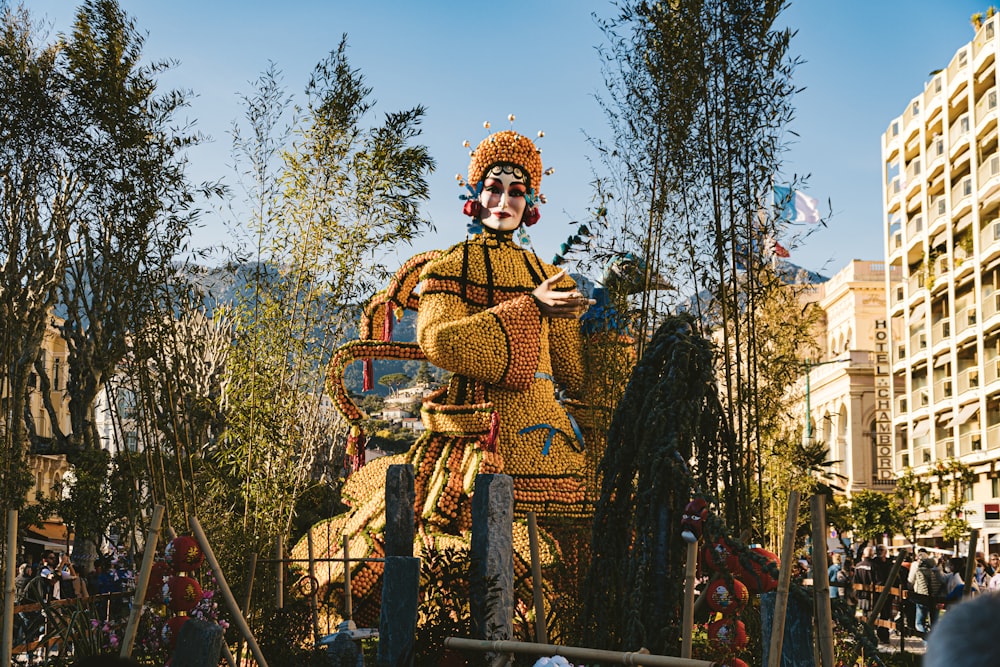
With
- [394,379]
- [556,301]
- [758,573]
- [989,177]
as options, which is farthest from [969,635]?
[394,379]

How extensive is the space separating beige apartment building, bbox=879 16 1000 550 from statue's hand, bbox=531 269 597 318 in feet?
62.3

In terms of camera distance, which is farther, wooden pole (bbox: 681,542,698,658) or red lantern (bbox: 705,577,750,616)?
red lantern (bbox: 705,577,750,616)

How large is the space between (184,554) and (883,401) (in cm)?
3733

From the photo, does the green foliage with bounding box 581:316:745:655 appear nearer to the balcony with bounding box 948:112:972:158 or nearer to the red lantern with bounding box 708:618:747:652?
the red lantern with bounding box 708:618:747:652

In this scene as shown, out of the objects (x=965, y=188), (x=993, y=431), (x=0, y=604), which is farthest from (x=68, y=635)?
(x=965, y=188)

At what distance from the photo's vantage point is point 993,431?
28.1 m

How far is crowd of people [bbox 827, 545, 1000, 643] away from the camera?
1044 centimetres

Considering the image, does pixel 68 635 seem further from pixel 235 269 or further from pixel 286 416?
pixel 235 269

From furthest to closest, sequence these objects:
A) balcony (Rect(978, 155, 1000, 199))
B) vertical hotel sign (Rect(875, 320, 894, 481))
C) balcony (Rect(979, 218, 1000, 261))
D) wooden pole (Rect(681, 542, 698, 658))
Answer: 1. vertical hotel sign (Rect(875, 320, 894, 481))
2. balcony (Rect(978, 155, 1000, 199))
3. balcony (Rect(979, 218, 1000, 261))
4. wooden pole (Rect(681, 542, 698, 658))

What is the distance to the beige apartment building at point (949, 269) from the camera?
93.7 feet

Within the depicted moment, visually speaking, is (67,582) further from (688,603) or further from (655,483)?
(688,603)

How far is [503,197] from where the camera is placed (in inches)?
336

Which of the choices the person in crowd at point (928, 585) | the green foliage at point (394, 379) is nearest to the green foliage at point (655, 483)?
the person in crowd at point (928, 585)

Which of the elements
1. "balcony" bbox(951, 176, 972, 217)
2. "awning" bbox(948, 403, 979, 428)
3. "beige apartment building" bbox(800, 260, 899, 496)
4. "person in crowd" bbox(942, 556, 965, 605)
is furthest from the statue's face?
"beige apartment building" bbox(800, 260, 899, 496)
